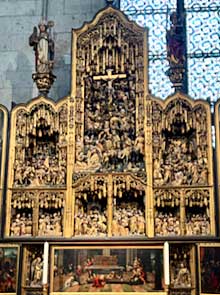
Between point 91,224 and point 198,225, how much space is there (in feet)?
5.84

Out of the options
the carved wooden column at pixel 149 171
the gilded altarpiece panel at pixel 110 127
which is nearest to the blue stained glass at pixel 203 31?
the gilded altarpiece panel at pixel 110 127

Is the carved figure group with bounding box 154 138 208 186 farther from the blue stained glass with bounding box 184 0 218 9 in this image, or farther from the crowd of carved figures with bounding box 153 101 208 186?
the blue stained glass with bounding box 184 0 218 9

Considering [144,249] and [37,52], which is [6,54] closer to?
[37,52]

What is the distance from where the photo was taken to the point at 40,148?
9781mm

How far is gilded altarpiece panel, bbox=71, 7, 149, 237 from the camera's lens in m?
9.05

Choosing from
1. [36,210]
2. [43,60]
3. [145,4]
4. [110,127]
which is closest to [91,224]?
[36,210]

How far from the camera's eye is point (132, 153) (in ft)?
30.5

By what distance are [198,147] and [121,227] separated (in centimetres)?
187

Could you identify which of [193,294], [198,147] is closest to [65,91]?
[198,147]

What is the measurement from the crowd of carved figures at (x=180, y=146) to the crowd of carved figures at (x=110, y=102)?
323 millimetres

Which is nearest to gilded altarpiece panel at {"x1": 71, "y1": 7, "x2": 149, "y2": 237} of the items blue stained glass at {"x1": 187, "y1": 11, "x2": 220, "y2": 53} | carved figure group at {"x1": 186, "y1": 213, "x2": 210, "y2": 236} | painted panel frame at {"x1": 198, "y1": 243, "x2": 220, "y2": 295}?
carved figure group at {"x1": 186, "y1": 213, "x2": 210, "y2": 236}

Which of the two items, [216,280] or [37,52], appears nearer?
[216,280]

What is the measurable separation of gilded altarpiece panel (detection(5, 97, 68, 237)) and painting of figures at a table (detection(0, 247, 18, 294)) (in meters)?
0.31

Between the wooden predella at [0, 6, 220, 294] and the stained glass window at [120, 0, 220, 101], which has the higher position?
the stained glass window at [120, 0, 220, 101]
